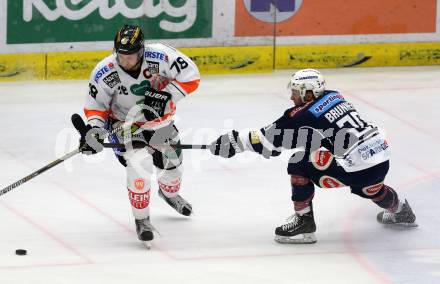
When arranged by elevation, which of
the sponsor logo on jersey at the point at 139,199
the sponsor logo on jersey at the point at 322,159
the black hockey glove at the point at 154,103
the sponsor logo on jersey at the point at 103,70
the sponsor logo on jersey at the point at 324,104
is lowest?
the sponsor logo on jersey at the point at 139,199

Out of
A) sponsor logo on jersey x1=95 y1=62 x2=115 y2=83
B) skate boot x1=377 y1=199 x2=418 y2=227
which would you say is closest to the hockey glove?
sponsor logo on jersey x1=95 y1=62 x2=115 y2=83

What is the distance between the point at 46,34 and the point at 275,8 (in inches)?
76.3

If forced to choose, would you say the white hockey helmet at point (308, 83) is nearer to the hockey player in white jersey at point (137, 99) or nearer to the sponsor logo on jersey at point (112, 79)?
the hockey player in white jersey at point (137, 99)

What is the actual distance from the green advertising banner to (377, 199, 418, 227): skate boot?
378cm

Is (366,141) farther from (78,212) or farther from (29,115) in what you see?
(29,115)

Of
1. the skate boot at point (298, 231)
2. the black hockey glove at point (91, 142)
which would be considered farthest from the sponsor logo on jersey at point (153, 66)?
the skate boot at point (298, 231)

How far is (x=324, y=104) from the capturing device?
765 cm

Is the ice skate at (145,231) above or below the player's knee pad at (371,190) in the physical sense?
below

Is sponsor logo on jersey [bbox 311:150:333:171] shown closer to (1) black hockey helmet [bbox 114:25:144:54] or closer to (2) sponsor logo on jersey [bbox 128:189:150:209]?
(2) sponsor logo on jersey [bbox 128:189:150:209]

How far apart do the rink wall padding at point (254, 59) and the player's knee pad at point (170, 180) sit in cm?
320

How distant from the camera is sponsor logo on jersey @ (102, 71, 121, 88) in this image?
25.7 ft

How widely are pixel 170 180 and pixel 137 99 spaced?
0.69 metres

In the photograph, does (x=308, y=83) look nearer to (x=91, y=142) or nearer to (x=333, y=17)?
(x=91, y=142)

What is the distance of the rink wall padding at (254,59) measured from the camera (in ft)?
37.2
